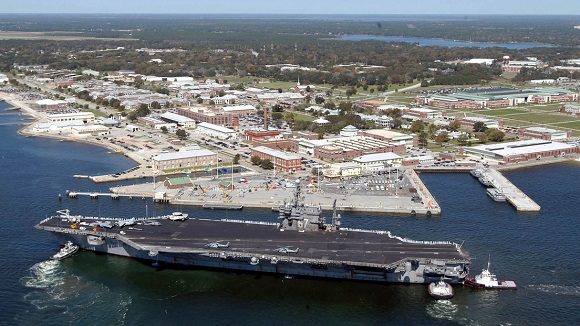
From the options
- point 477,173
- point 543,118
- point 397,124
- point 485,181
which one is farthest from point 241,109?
point 485,181

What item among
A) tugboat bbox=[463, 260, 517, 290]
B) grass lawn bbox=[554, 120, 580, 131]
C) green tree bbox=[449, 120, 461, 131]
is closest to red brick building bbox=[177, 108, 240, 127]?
green tree bbox=[449, 120, 461, 131]

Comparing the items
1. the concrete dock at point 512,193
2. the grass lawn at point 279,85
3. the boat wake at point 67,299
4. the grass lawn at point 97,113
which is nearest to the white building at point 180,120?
the grass lawn at point 97,113

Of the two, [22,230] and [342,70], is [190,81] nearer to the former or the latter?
[342,70]

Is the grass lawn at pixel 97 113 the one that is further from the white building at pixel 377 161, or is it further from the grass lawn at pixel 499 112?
the grass lawn at pixel 499 112

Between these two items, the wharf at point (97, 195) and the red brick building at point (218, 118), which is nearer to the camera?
the wharf at point (97, 195)

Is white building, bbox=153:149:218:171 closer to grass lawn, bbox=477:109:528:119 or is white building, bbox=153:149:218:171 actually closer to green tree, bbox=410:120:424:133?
green tree, bbox=410:120:424:133

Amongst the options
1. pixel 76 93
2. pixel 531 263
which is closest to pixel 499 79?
pixel 76 93

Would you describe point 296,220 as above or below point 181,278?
above

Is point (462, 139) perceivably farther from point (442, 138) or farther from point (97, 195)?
point (97, 195)
